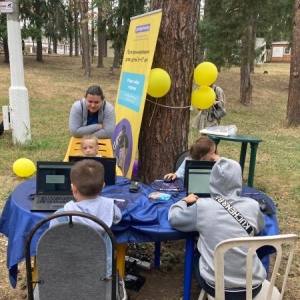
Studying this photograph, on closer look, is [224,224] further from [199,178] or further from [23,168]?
[23,168]

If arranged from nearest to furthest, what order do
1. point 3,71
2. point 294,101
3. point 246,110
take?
point 294,101 < point 246,110 < point 3,71

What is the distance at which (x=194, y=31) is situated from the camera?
401 cm

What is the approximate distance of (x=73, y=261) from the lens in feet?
6.73

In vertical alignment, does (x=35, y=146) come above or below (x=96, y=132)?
below

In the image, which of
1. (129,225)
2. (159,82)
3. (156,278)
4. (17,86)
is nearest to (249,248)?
(129,225)

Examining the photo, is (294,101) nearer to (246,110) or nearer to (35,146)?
(246,110)

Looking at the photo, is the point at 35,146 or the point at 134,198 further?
the point at 35,146

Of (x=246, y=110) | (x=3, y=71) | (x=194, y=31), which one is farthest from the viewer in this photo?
(x=3, y=71)

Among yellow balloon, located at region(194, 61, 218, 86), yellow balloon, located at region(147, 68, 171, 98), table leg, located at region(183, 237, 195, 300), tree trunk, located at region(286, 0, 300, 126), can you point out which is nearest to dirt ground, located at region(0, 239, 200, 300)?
table leg, located at region(183, 237, 195, 300)

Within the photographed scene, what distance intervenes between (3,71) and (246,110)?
11.5 meters

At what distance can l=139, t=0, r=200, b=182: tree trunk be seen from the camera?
3963 mm

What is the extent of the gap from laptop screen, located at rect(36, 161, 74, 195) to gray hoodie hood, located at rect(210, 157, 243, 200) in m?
0.95

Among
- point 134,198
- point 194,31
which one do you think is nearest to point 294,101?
point 194,31

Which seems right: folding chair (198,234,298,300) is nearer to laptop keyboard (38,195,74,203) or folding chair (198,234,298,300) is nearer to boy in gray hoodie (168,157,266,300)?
boy in gray hoodie (168,157,266,300)
